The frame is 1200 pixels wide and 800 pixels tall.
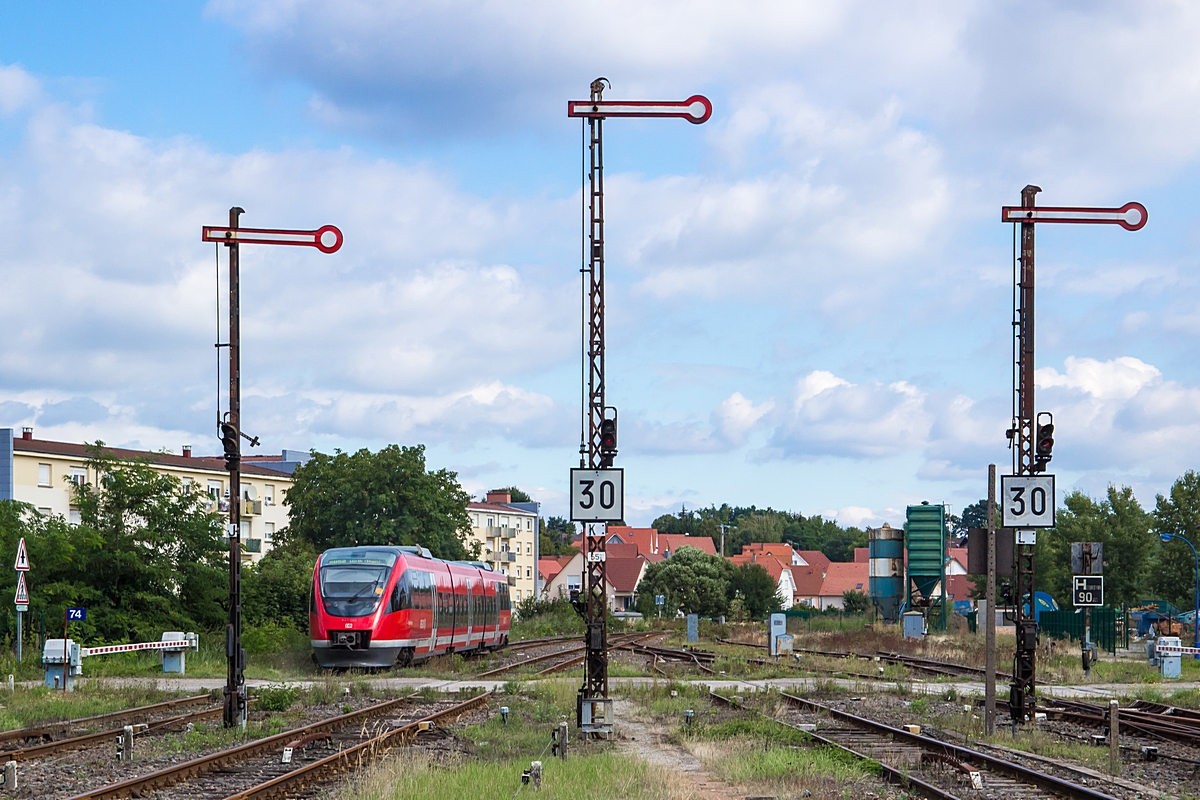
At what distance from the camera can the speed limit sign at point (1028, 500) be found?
19.5 m

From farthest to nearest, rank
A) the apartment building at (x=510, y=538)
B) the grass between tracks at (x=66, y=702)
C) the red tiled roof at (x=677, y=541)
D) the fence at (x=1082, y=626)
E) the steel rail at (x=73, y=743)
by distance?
the red tiled roof at (x=677, y=541) → the apartment building at (x=510, y=538) → the fence at (x=1082, y=626) → the grass between tracks at (x=66, y=702) → the steel rail at (x=73, y=743)

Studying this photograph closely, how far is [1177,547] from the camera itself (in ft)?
217

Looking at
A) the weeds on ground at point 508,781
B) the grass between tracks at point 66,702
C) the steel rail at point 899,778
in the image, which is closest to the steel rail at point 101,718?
the grass between tracks at point 66,702

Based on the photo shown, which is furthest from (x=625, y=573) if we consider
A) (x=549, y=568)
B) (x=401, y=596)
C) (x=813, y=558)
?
(x=401, y=596)

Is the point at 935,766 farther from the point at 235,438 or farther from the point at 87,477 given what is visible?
the point at 87,477

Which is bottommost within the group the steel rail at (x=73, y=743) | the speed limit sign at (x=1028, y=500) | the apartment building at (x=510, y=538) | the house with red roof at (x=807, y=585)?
the house with red roof at (x=807, y=585)

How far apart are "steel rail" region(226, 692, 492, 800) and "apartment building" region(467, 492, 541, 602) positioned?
91729 mm

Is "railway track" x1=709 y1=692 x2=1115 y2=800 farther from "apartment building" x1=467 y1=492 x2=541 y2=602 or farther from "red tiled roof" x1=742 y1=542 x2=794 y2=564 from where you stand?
"red tiled roof" x1=742 y1=542 x2=794 y2=564

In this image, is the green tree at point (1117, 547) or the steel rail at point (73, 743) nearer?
the steel rail at point (73, 743)

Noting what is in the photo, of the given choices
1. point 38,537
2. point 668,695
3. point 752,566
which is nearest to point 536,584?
point 752,566

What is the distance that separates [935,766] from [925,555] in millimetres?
50249

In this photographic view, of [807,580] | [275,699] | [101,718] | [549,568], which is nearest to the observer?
[101,718]

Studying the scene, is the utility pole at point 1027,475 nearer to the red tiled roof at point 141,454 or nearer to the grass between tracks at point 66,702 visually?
the grass between tracks at point 66,702

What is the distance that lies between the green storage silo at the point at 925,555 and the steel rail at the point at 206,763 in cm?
4587
